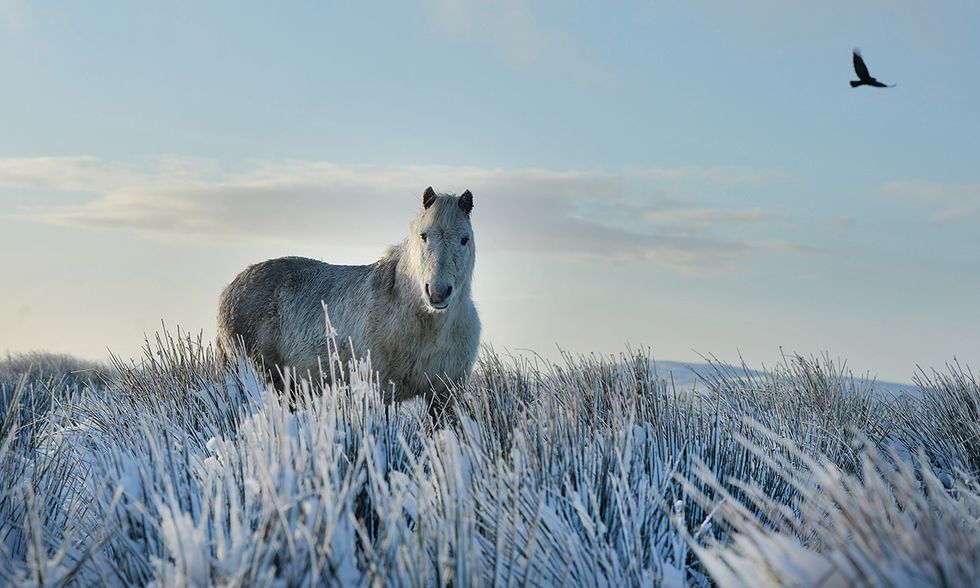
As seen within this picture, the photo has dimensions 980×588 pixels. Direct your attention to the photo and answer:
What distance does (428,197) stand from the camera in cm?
618

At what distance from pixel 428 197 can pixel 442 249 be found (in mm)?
562

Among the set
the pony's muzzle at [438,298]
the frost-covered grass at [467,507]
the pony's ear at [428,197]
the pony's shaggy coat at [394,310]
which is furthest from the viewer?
the pony's ear at [428,197]

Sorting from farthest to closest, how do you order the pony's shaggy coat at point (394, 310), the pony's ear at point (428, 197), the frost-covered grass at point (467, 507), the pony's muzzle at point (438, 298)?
the pony's ear at point (428, 197) < the pony's shaggy coat at point (394, 310) < the pony's muzzle at point (438, 298) < the frost-covered grass at point (467, 507)

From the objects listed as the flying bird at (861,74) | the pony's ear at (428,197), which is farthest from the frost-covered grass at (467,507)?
the flying bird at (861,74)

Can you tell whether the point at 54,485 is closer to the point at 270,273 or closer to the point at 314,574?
the point at 314,574

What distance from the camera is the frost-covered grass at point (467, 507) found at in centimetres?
196

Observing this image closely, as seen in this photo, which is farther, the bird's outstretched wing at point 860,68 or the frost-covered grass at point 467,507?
the bird's outstretched wing at point 860,68

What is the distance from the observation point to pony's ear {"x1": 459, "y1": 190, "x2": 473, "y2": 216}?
243 inches

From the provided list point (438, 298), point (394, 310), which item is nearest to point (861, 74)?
point (438, 298)

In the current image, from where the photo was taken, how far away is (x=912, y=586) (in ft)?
5.67

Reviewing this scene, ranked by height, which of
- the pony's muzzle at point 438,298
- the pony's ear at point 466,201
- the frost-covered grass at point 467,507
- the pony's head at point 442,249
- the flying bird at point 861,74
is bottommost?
the frost-covered grass at point 467,507

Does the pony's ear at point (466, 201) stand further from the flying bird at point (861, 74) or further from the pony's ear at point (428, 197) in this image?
the flying bird at point (861, 74)

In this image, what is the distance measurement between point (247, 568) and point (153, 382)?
5029 mm

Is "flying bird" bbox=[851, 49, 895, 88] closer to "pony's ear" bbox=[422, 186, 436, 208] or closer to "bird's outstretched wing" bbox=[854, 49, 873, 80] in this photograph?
"bird's outstretched wing" bbox=[854, 49, 873, 80]
